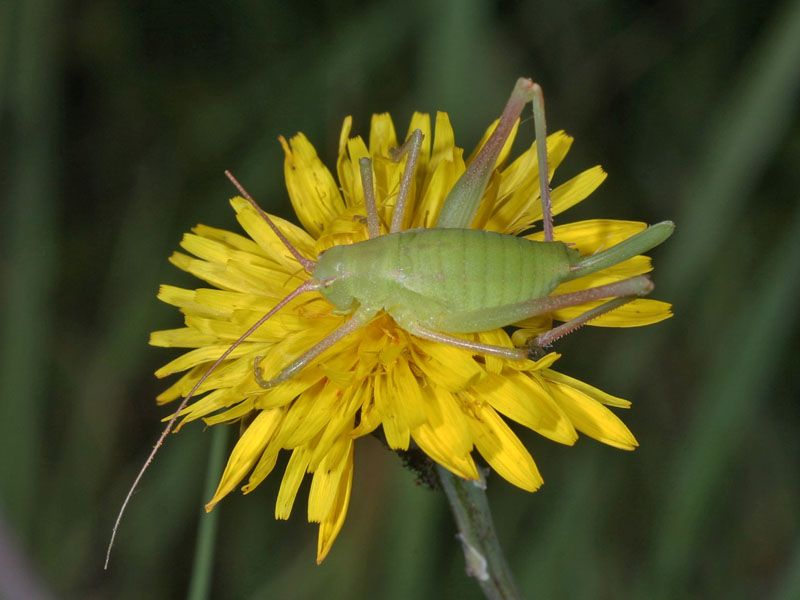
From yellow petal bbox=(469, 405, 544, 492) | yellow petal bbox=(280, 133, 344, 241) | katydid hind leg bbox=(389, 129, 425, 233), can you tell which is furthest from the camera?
yellow petal bbox=(280, 133, 344, 241)

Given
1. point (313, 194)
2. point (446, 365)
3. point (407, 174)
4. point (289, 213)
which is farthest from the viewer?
point (289, 213)

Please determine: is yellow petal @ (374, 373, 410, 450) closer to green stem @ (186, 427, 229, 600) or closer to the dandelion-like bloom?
the dandelion-like bloom

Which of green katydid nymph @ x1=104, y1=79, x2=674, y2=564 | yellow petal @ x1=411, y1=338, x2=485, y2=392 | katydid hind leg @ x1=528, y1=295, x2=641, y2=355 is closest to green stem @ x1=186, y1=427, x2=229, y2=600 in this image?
green katydid nymph @ x1=104, y1=79, x2=674, y2=564

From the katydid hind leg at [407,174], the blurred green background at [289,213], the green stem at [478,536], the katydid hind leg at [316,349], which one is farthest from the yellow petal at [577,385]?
the blurred green background at [289,213]

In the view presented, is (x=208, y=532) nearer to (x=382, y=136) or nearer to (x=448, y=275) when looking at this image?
(x=448, y=275)

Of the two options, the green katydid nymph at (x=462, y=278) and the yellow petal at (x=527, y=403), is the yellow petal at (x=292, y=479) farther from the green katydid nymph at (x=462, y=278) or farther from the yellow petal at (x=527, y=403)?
the yellow petal at (x=527, y=403)

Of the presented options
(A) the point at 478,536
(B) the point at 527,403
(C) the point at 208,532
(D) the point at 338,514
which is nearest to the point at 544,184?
(B) the point at 527,403
